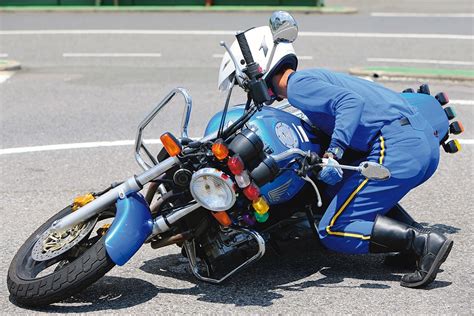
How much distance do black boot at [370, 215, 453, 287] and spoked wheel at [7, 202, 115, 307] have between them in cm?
147

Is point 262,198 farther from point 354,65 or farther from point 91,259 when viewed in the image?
point 354,65

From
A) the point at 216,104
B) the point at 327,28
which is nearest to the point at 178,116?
the point at 216,104

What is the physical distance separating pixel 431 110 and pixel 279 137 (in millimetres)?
1149

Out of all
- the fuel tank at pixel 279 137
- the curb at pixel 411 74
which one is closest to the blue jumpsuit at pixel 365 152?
the fuel tank at pixel 279 137

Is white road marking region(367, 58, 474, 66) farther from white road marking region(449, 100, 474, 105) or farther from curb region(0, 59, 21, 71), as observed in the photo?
curb region(0, 59, 21, 71)

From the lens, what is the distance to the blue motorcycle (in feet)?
15.5

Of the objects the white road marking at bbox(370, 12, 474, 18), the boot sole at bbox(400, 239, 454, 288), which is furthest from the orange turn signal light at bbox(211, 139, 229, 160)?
the white road marking at bbox(370, 12, 474, 18)

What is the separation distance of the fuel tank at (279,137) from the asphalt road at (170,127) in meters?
0.52

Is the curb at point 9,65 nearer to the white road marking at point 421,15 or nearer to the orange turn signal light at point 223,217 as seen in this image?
the white road marking at point 421,15

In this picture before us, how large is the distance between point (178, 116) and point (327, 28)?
6.71m

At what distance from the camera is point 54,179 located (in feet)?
24.0

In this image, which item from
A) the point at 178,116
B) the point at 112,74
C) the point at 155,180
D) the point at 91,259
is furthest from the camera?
the point at 112,74

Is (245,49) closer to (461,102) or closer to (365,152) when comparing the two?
(365,152)

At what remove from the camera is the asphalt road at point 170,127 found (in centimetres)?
497
